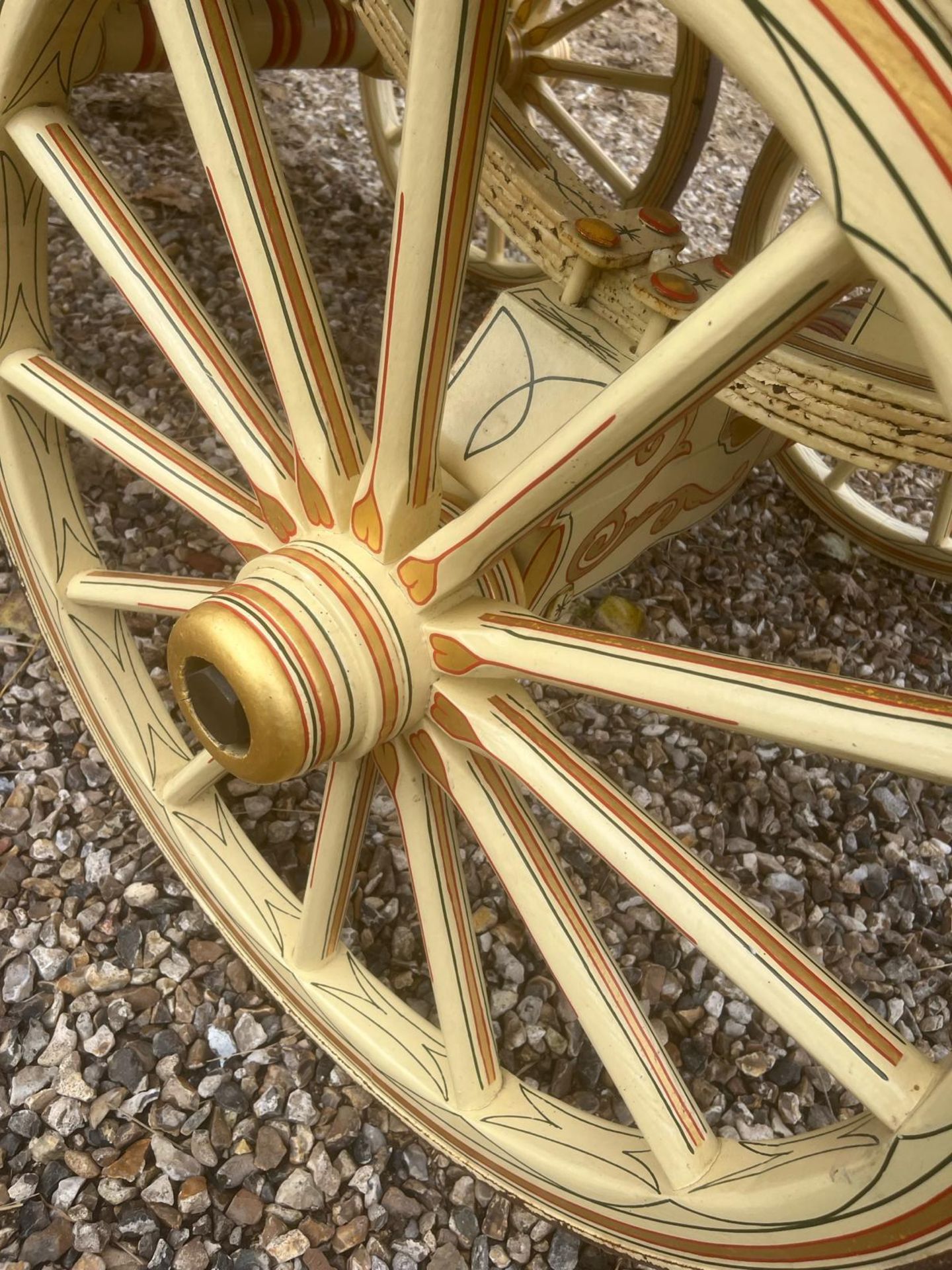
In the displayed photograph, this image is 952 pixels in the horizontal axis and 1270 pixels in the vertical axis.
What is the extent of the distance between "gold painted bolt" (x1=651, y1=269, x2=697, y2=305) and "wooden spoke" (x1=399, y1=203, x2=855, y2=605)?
15 cm

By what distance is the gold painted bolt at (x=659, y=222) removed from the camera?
74 cm

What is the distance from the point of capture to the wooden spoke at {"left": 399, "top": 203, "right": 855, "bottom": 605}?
42cm

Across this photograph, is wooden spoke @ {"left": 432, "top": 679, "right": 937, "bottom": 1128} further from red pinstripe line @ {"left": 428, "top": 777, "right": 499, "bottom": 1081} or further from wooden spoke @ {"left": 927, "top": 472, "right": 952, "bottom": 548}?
wooden spoke @ {"left": 927, "top": 472, "right": 952, "bottom": 548}

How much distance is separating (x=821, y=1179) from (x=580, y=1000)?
0.60ft

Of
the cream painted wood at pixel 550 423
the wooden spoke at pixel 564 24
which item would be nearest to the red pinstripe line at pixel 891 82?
the cream painted wood at pixel 550 423

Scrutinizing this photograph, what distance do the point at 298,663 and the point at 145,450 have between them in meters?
0.30

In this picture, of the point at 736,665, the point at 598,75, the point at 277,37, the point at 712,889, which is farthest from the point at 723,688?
the point at 598,75

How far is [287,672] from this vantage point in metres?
0.62

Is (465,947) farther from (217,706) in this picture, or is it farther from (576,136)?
(576,136)

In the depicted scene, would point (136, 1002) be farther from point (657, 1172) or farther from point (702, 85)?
point (702, 85)

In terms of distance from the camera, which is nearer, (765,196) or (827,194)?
(827,194)

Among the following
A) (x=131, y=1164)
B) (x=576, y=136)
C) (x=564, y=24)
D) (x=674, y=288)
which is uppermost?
(x=564, y=24)

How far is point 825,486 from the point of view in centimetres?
156

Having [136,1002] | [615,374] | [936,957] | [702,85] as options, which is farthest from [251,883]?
[702,85]
